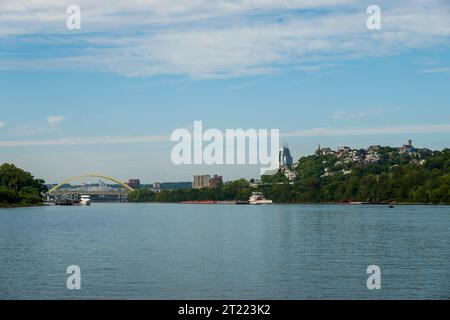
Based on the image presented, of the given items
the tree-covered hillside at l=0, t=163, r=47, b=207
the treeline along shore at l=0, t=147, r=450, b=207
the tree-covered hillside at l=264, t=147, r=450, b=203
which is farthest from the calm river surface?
the tree-covered hillside at l=264, t=147, r=450, b=203

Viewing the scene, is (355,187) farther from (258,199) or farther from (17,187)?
(17,187)

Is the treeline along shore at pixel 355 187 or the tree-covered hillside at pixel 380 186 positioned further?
the tree-covered hillside at pixel 380 186

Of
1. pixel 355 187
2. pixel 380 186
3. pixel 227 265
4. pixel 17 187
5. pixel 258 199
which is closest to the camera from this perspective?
pixel 227 265

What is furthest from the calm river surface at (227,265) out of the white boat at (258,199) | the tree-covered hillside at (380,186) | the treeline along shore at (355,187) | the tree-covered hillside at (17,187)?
the white boat at (258,199)

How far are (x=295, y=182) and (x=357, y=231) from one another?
475ft

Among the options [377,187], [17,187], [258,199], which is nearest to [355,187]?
[377,187]

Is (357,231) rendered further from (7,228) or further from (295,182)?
(295,182)

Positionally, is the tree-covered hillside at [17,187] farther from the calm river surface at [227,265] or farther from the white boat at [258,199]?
the calm river surface at [227,265]

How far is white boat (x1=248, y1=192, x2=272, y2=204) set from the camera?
604 feet

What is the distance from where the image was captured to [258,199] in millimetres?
186375

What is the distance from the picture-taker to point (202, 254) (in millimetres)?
36594

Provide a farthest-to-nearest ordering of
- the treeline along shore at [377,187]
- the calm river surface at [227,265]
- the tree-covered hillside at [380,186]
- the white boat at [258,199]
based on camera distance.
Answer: the white boat at [258,199] < the treeline along shore at [377,187] < the tree-covered hillside at [380,186] < the calm river surface at [227,265]

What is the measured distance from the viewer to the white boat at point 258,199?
183975mm
